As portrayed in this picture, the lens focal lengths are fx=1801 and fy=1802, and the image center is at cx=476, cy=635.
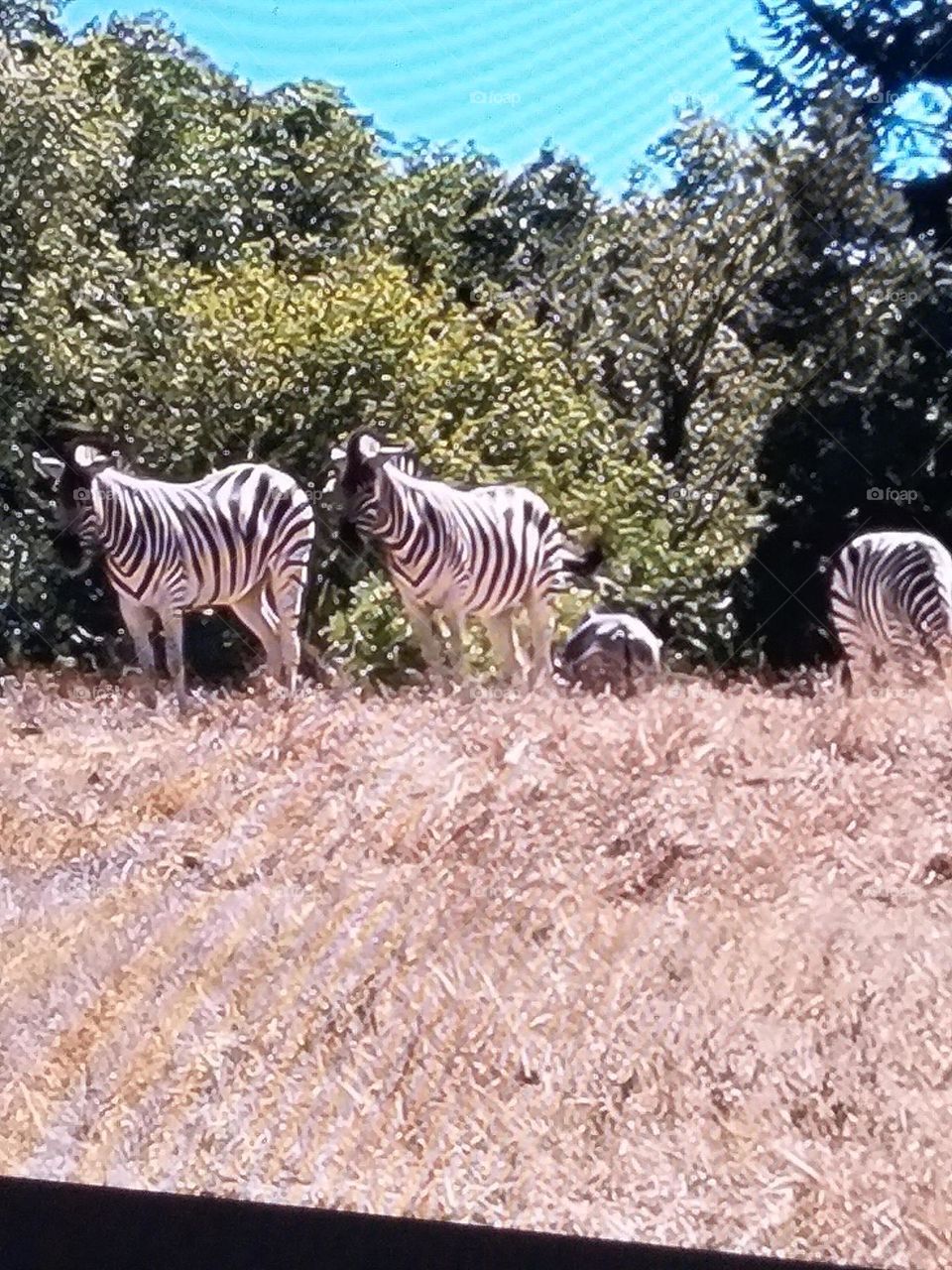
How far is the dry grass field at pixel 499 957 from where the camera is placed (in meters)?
1.68

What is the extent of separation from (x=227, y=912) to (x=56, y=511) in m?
0.55

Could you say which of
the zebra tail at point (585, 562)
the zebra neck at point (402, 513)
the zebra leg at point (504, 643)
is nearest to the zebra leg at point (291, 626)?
the zebra neck at point (402, 513)

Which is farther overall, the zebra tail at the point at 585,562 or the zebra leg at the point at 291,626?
the zebra leg at the point at 291,626

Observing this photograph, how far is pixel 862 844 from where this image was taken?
1.72 meters

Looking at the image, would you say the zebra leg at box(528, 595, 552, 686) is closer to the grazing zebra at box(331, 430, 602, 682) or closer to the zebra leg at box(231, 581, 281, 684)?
the grazing zebra at box(331, 430, 602, 682)

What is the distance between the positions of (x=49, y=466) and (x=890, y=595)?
3.39 ft

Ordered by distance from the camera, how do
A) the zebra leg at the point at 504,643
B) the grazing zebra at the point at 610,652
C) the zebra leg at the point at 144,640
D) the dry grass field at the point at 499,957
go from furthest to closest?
the zebra leg at the point at 144,640
the zebra leg at the point at 504,643
the grazing zebra at the point at 610,652
the dry grass field at the point at 499,957

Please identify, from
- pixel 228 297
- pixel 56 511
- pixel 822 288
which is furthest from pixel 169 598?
pixel 822 288

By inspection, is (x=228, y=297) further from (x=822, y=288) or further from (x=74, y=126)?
(x=822, y=288)

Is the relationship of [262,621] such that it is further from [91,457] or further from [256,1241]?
[256,1241]

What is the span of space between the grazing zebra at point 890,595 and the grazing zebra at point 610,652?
199 millimetres

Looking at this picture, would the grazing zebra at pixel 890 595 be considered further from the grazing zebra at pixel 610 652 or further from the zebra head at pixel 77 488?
the zebra head at pixel 77 488

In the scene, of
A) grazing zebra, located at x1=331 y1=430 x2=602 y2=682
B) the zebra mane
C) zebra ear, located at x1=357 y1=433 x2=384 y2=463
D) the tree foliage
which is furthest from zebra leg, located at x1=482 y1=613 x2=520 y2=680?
the zebra mane

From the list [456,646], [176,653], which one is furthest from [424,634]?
[176,653]
